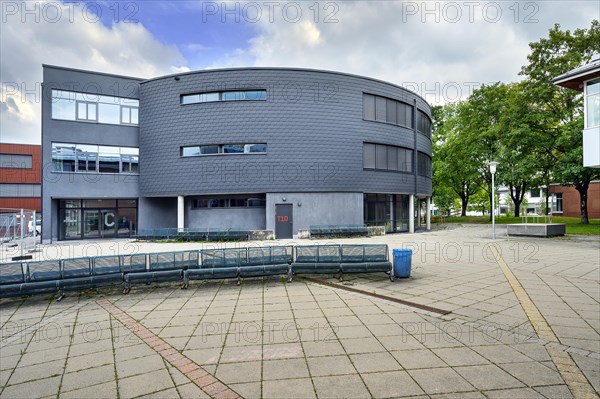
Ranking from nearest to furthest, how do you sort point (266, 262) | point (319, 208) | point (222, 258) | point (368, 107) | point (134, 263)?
point (134, 263) < point (222, 258) < point (266, 262) < point (319, 208) < point (368, 107)

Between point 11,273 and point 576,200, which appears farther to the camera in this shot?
point 576,200

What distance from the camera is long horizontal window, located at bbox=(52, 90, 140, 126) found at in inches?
1008

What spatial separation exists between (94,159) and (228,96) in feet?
39.4

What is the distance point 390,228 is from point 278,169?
1187 centimetres

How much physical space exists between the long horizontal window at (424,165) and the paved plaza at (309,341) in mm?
23692

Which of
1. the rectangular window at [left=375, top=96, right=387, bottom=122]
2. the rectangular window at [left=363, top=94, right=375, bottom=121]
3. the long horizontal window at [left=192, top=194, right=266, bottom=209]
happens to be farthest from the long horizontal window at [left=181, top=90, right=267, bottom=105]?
the rectangular window at [left=375, top=96, right=387, bottom=122]

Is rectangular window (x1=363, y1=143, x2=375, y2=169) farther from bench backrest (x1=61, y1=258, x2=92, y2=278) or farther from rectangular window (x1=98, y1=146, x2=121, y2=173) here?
bench backrest (x1=61, y1=258, x2=92, y2=278)

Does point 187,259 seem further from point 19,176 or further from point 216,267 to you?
point 19,176

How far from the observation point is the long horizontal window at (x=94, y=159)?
25656 millimetres

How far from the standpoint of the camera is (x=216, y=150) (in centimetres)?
2586

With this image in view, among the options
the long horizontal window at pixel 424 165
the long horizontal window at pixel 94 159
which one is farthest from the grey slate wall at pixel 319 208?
the long horizontal window at pixel 94 159

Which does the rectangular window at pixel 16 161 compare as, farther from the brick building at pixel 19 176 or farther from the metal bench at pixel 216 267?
the metal bench at pixel 216 267

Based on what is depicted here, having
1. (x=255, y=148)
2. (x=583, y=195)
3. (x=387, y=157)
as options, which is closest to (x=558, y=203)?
(x=583, y=195)

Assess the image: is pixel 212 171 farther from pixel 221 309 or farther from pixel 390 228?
pixel 221 309
